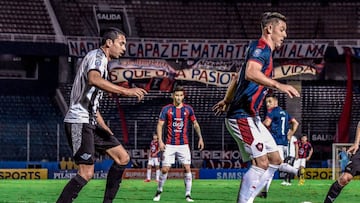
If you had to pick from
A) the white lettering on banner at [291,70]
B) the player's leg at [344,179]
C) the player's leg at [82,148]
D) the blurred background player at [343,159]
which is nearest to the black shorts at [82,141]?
the player's leg at [82,148]

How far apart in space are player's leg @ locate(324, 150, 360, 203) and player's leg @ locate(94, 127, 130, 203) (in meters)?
3.54

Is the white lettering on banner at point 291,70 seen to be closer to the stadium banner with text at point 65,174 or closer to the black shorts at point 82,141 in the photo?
the stadium banner with text at point 65,174

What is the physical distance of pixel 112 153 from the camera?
33.3 ft

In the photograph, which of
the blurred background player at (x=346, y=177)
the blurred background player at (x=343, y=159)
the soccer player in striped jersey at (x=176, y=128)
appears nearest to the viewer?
the blurred background player at (x=346, y=177)

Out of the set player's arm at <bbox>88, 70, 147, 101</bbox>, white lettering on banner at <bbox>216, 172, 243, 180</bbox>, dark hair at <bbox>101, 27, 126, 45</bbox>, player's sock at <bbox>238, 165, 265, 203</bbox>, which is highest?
dark hair at <bbox>101, 27, 126, 45</bbox>

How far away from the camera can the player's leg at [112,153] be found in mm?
9984

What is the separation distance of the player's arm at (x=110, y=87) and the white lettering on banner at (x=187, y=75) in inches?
1123

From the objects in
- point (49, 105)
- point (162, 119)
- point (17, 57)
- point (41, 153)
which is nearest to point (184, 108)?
point (162, 119)

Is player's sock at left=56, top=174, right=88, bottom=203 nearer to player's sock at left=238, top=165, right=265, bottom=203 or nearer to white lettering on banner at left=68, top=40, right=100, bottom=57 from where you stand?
player's sock at left=238, top=165, right=265, bottom=203

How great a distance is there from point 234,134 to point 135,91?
4.15 feet

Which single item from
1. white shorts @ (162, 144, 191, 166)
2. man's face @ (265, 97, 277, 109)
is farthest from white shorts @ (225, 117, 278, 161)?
man's face @ (265, 97, 277, 109)

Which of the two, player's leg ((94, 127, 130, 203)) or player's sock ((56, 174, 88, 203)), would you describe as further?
player's leg ((94, 127, 130, 203))

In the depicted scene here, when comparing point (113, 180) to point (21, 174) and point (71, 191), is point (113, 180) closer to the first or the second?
point (71, 191)

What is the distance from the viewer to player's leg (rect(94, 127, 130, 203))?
9.98 meters
